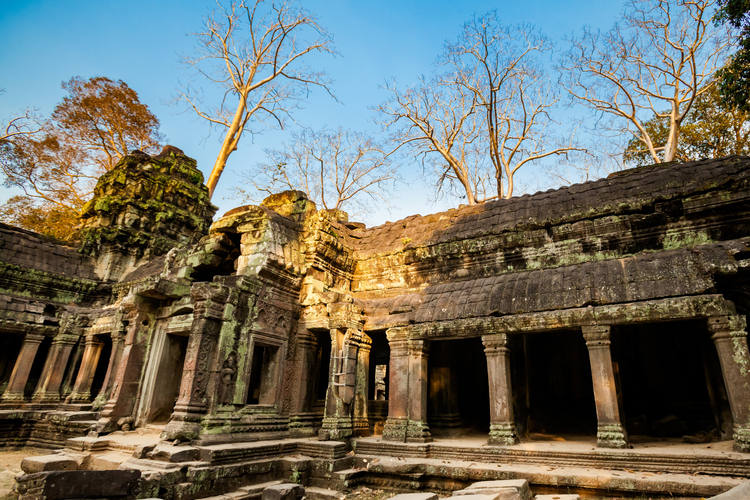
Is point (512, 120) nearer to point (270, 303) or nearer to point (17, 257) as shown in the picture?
point (270, 303)

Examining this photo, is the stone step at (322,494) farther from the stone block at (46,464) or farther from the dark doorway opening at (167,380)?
the dark doorway opening at (167,380)

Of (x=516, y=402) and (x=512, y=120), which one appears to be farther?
(x=512, y=120)

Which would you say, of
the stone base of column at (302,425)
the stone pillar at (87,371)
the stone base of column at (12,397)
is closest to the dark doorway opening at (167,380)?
the stone base of column at (302,425)

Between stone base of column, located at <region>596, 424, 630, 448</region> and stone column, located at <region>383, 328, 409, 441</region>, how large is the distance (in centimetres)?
322

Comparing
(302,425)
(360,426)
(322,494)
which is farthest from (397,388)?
(322,494)

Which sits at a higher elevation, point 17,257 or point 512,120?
point 512,120

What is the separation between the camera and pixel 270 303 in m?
8.52

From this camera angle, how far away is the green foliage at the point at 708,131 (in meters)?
16.9

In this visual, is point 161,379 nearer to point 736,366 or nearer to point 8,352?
point 8,352

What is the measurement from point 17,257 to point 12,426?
5484 mm

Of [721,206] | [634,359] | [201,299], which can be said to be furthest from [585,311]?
[201,299]

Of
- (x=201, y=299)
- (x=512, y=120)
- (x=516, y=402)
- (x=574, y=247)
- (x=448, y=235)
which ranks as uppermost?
(x=512, y=120)

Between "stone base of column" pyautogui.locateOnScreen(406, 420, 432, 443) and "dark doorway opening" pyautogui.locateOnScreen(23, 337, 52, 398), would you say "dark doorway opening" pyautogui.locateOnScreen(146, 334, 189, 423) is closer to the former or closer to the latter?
"stone base of column" pyautogui.locateOnScreen(406, 420, 432, 443)

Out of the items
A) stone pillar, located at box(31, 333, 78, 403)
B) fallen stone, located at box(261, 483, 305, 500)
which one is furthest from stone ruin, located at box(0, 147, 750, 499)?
fallen stone, located at box(261, 483, 305, 500)
